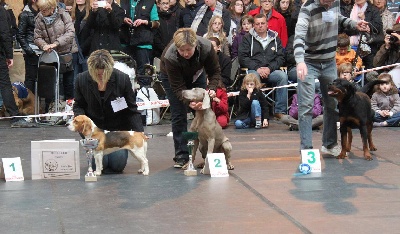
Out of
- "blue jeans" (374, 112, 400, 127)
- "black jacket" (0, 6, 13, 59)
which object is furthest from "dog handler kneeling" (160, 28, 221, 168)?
"blue jeans" (374, 112, 400, 127)

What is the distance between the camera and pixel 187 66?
7922mm

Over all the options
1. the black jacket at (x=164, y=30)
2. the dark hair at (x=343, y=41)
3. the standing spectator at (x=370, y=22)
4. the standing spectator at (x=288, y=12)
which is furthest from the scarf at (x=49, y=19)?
the standing spectator at (x=370, y=22)

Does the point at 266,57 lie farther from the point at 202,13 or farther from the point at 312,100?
the point at 312,100

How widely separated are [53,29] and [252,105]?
2903mm

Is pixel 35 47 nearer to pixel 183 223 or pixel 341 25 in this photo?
pixel 341 25

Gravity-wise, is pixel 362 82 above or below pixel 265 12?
below

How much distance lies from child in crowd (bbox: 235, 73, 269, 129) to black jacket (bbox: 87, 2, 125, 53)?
1.99 m

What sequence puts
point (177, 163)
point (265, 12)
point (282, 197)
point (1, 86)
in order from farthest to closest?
1. point (265, 12)
2. point (1, 86)
3. point (177, 163)
4. point (282, 197)

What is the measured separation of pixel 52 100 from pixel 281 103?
126 inches

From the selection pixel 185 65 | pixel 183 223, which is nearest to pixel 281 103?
pixel 185 65

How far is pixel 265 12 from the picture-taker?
1275 centimetres

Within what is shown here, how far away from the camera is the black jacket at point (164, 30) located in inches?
521

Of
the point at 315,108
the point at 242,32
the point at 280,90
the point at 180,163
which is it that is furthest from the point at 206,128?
the point at 242,32

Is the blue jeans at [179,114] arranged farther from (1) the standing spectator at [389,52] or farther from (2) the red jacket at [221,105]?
(1) the standing spectator at [389,52]
